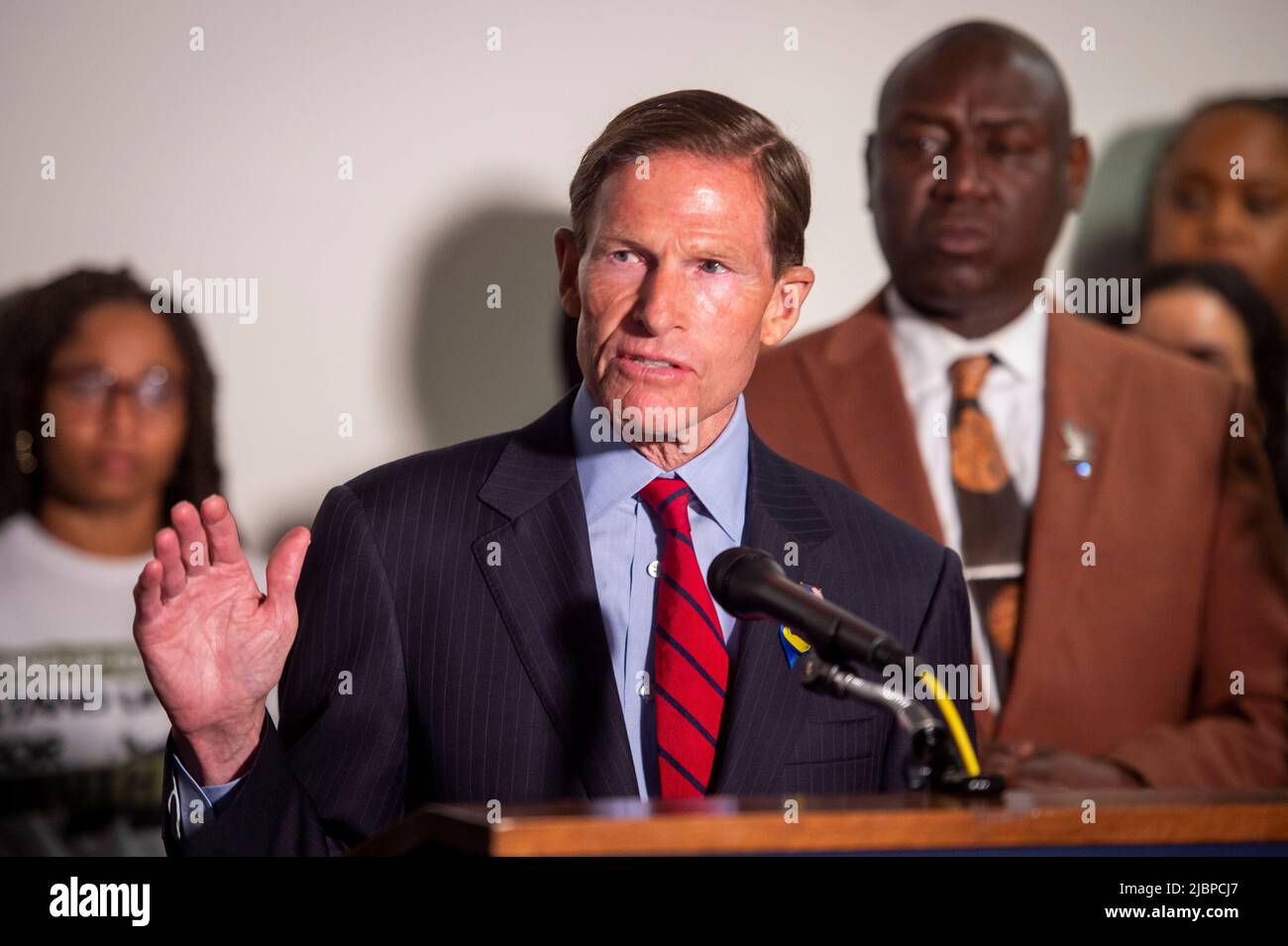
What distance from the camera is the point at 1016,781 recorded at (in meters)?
3.10

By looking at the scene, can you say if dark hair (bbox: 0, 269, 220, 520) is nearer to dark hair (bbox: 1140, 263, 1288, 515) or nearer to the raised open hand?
the raised open hand

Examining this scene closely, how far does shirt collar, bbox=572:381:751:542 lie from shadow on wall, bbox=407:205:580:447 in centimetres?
93

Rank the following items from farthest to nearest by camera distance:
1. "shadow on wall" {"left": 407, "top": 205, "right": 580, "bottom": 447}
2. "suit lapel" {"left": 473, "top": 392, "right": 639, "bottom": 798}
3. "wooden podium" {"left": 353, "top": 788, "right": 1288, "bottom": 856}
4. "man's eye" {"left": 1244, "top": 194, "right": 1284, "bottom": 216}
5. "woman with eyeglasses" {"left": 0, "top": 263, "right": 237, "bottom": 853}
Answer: "man's eye" {"left": 1244, "top": 194, "right": 1284, "bottom": 216} < "shadow on wall" {"left": 407, "top": 205, "right": 580, "bottom": 447} < "woman with eyeglasses" {"left": 0, "top": 263, "right": 237, "bottom": 853} < "suit lapel" {"left": 473, "top": 392, "right": 639, "bottom": 798} < "wooden podium" {"left": 353, "top": 788, "right": 1288, "bottom": 856}

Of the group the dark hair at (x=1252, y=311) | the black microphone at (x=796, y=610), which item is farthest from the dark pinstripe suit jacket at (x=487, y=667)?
the dark hair at (x=1252, y=311)

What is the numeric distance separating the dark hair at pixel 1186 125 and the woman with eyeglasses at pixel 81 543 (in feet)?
6.87

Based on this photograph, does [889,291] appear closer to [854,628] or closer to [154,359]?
[154,359]

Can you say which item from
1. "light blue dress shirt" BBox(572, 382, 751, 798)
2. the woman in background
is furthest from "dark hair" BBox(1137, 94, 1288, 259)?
"light blue dress shirt" BBox(572, 382, 751, 798)

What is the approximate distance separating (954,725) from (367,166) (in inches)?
80.8

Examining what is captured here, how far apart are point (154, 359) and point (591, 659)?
1447 mm

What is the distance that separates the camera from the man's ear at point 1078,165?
3.31 m

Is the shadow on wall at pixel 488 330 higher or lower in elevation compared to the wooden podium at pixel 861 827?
higher

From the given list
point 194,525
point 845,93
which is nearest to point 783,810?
point 194,525

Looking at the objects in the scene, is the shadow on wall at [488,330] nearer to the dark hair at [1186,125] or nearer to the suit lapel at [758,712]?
the suit lapel at [758,712]

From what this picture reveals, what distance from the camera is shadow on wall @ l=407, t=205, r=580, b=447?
314cm
